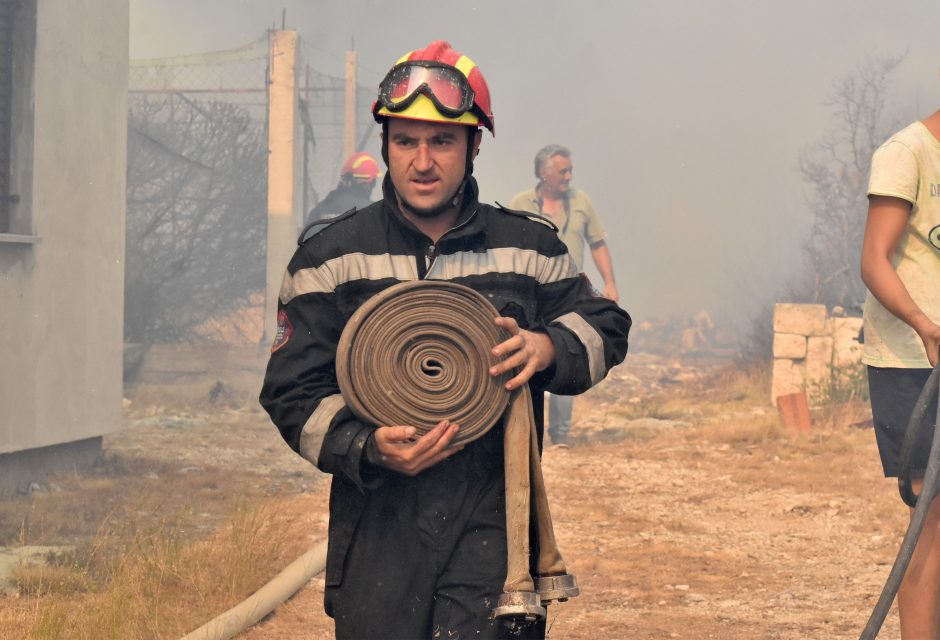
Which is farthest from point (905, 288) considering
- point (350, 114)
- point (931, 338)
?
point (350, 114)

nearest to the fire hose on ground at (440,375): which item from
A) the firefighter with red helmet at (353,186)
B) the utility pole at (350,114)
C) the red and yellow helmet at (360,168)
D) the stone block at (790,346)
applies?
the firefighter with red helmet at (353,186)

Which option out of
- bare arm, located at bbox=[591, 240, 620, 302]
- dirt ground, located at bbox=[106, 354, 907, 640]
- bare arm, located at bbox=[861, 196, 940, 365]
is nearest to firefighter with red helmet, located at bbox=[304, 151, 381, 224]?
dirt ground, located at bbox=[106, 354, 907, 640]

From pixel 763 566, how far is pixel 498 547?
4.43 meters

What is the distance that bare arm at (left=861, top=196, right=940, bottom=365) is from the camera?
4.18 m

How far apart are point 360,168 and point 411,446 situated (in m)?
10.8

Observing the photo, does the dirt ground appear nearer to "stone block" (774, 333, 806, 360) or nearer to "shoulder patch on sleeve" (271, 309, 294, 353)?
"stone block" (774, 333, 806, 360)

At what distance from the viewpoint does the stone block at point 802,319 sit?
14.6 meters

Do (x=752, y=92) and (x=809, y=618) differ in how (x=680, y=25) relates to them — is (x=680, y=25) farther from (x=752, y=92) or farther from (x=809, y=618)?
(x=809, y=618)

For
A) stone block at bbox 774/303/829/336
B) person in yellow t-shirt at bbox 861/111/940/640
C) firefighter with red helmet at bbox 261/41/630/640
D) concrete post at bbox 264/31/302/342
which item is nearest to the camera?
firefighter with red helmet at bbox 261/41/630/640

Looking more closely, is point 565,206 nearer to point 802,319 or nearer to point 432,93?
point 802,319

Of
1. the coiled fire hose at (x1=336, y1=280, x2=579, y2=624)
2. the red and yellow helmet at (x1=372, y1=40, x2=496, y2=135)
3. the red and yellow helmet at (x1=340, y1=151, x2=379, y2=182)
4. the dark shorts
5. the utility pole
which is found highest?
the utility pole

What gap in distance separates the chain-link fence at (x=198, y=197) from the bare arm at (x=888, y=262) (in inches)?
524

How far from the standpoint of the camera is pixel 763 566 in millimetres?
7141

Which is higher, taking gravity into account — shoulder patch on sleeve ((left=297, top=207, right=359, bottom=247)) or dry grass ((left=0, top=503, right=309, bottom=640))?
shoulder patch on sleeve ((left=297, top=207, right=359, bottom=247))
